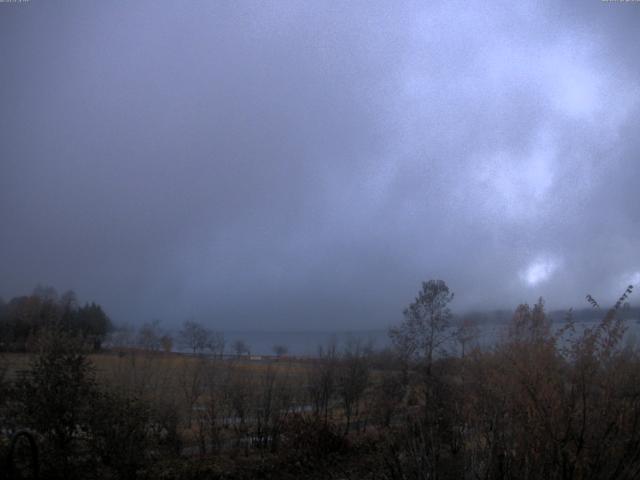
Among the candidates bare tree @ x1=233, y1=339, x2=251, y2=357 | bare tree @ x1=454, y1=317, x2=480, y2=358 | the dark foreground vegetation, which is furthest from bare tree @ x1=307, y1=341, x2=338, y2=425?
bare tree @ x1=454, y1=317, x2=480, y2=358

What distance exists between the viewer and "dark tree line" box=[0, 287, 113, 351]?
62.2ft

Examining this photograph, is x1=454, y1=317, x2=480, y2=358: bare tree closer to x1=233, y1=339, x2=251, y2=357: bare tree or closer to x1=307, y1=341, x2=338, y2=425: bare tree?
A: x1=307, y1=341, x2=338, y2=425: bare tree

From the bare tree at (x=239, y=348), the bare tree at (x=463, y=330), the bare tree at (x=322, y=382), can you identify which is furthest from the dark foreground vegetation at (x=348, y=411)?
the bare tree at (x=239, y=348)

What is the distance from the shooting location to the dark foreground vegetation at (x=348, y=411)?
5.88m

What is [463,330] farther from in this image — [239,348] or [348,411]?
[239,348]

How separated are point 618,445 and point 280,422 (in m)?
13.7

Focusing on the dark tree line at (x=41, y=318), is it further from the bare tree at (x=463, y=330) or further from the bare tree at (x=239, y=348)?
the bare tree at (x=463, y=330)

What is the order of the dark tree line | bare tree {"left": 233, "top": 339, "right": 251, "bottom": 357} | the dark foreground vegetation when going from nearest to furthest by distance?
1. the dark foreground vegetation
2. the dark tree line
3. bare tree {"left": 233, "top": 339, "right": 251, "bottom": 357}

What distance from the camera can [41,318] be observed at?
25344 millimetres

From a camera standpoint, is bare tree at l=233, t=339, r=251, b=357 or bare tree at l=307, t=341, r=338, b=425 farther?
bare tree at l=233, t=339, r=251, b=357

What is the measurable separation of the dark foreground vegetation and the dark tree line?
1.68 m

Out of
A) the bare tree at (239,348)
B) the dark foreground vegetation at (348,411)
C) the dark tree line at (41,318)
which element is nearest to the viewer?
the dark foreground vegetation at (348,411)

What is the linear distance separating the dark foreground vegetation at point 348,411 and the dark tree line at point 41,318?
1684mm

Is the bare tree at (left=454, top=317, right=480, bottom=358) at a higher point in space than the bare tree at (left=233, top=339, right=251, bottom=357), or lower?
higher
